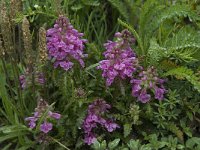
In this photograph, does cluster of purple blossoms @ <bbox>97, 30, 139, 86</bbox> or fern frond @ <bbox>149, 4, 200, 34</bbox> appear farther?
fern frond @ <bbox>149, 4, 200, 34</bbox>

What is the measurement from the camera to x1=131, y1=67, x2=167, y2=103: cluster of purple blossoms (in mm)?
2213

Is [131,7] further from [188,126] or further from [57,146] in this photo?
[57,146]

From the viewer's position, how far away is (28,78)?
2328 millimetres

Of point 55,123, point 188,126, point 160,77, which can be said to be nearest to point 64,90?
point 55,123

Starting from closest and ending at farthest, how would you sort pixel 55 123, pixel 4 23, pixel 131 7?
pixel 4 23, pixel 55 123, pixel 131 7

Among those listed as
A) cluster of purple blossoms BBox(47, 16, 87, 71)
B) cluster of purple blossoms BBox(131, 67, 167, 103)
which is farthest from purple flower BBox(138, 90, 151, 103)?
cluster of purple blossoms BBox(47, 16, 87, 71)

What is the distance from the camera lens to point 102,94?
2.45 metres

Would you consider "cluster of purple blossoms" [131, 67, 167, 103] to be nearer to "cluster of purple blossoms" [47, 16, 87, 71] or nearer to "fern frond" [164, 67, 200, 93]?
"fern frond" [164, 67, 200, 93]

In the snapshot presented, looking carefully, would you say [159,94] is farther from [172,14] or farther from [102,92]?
[172,14]

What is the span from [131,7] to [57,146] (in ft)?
3.58

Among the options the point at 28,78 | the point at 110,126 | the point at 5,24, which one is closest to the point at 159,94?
the point at 110,126

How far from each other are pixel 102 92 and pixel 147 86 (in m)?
0.34

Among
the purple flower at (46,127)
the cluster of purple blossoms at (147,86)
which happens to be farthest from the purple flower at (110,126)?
the purple flower at (46,127)

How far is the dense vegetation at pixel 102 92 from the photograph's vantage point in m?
2.22
